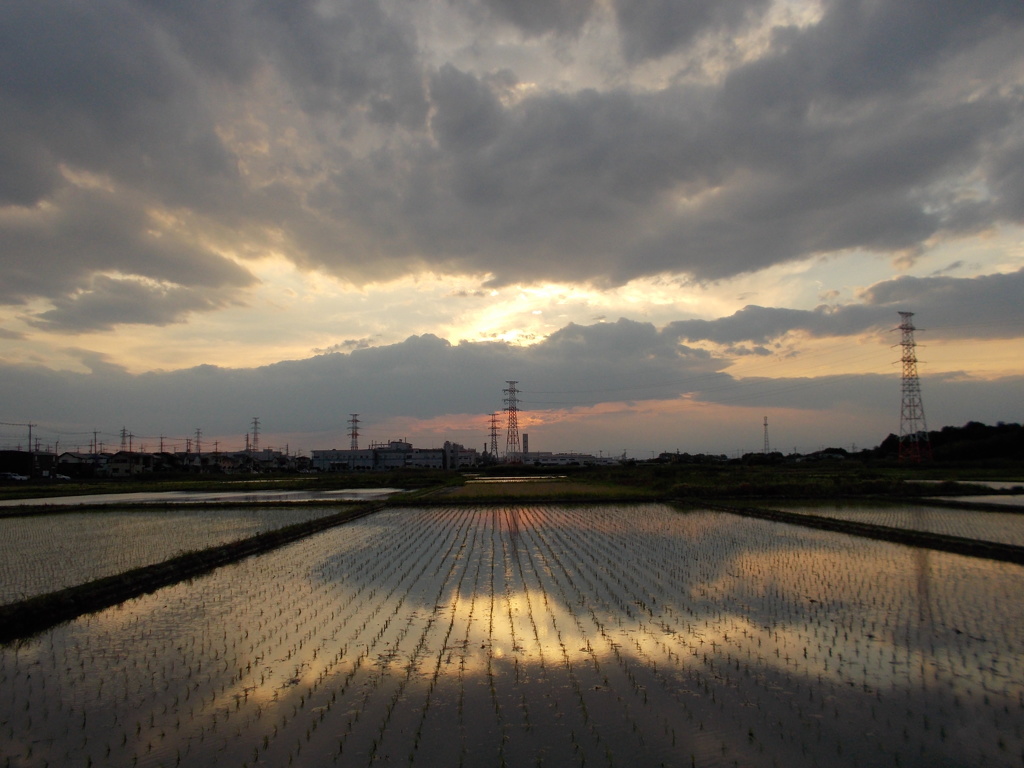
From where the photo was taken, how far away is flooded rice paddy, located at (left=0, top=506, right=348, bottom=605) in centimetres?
1070

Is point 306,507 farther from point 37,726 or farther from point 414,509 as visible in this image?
point 37,726

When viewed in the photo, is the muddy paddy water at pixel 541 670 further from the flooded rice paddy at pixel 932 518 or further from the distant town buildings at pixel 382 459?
the distant town buildings at pixel 382 459

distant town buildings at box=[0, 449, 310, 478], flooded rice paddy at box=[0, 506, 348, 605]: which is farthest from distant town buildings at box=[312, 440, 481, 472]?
flooded rice paddy at box=[0, 506, 348, 605]

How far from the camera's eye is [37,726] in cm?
486

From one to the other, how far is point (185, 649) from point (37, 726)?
1.92 m

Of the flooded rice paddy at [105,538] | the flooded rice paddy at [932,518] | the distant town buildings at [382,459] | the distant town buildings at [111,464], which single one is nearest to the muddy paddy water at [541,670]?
the flooded rice paddy at [105,538]

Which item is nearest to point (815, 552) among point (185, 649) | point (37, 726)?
point (185, 649)

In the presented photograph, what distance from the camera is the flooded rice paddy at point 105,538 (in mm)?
10703

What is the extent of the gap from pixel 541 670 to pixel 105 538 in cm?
1465

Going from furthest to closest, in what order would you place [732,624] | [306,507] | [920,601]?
[306,507] → [920,601] → [732,624]

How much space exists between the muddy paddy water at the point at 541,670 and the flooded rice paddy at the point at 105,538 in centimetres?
238

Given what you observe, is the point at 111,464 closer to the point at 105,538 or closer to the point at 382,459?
the point at 382,459

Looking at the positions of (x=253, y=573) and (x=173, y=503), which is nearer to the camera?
(x=253, y=573)

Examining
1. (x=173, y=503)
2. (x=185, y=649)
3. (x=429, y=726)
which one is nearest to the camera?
(x=429, y=726)
